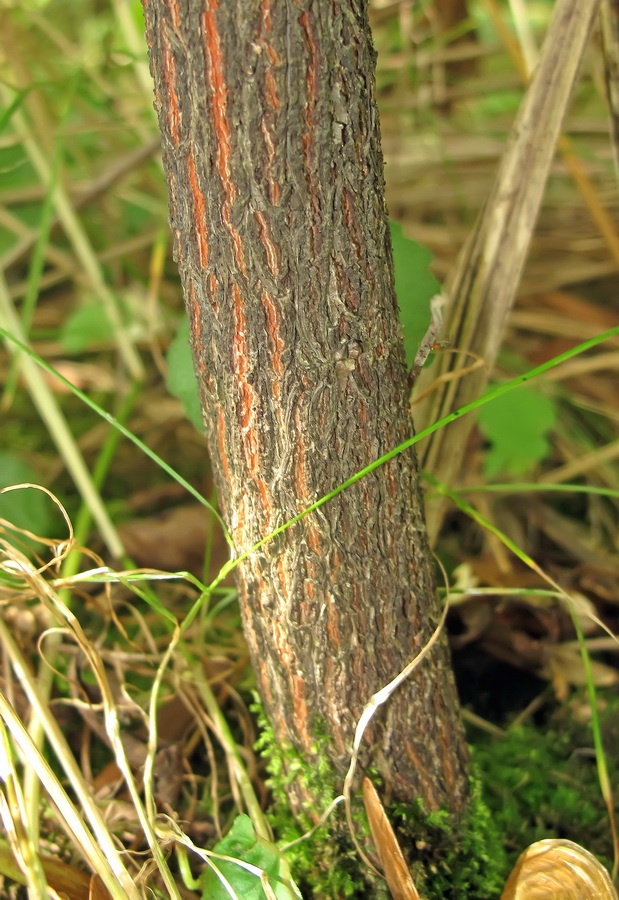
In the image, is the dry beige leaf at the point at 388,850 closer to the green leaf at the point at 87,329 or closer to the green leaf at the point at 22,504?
the green leaf at the point at 22,504

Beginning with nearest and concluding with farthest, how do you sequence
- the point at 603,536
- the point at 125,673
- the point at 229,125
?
the point at 229,125 → the point at 125,673 → the point at 603,536

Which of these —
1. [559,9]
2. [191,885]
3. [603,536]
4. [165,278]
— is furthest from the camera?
[165,278]

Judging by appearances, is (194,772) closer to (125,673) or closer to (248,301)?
(125,673)

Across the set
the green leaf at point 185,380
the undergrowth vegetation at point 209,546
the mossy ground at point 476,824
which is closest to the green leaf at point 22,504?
the undergrowth vegetation at point 209,546

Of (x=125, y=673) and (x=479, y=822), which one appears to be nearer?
(x=479, y=822)

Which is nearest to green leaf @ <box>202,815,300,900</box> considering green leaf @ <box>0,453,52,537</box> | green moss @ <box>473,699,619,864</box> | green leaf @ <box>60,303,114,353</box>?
green moss @ <box>473,699,619,864</box>

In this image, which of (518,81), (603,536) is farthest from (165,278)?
(603,536)

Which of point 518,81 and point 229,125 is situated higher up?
point 518,81
